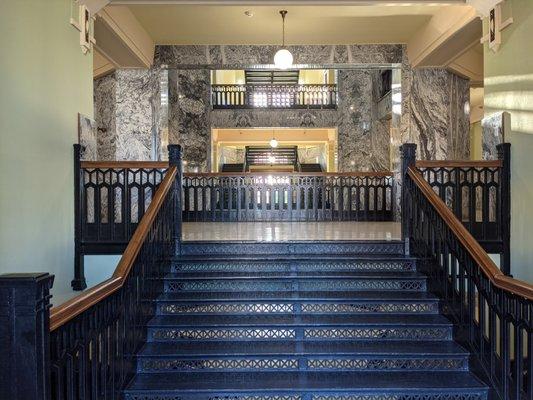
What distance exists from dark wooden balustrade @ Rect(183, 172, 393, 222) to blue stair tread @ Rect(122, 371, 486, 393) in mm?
5195

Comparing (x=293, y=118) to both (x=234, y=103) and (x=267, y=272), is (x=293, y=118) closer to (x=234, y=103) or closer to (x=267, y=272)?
(x=234, y=103)

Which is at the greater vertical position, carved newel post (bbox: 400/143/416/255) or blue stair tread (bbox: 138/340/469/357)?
carved newel post (bbox: 400/143/416/255)

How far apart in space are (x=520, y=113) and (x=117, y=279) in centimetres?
457

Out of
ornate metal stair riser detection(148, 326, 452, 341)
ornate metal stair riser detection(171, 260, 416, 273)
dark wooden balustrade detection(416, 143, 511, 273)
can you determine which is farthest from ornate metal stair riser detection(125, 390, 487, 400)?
dark wooden balustrade detection(416, 143, 511, 273)

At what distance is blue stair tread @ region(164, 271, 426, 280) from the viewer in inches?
183

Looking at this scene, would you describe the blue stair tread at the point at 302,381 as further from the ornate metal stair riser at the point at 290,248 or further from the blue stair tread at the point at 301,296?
the ornate metal stair riser at the point at 290,248

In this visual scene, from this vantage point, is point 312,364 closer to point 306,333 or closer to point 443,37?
point 306,333

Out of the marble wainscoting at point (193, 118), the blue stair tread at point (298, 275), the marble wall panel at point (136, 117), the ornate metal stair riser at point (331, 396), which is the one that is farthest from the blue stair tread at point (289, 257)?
the marble wainscoting at point (193, 118)

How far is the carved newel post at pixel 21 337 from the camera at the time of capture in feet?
6.61

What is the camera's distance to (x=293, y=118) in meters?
14.8

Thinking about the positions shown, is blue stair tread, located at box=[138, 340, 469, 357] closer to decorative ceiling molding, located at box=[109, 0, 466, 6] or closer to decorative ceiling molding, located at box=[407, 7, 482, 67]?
decorative ceiling molding, located at box=[109, 0, 466, 6]

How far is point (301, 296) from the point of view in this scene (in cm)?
447

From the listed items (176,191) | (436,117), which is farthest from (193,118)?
(176,191)

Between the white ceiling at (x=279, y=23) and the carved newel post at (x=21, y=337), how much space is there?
18.2 ft
